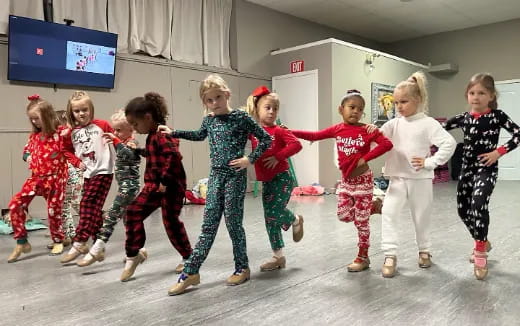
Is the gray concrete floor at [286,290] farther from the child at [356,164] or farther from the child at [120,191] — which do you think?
the child at [356,164]

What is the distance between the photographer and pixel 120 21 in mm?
5785

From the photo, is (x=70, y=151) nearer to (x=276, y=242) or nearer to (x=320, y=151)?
(x=276, y=242)

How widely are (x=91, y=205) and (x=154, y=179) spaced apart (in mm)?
816

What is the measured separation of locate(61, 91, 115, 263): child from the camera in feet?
9.71

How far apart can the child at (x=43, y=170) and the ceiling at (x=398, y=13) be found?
4.95 meters

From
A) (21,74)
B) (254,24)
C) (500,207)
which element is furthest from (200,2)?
(500,207)

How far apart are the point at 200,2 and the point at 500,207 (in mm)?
4883

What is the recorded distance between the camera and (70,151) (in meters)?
3.10

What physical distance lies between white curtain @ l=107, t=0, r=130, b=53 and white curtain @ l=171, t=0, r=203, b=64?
0.72m

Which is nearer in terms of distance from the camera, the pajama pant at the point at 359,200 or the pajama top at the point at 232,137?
the pajama top at the point at 232,137

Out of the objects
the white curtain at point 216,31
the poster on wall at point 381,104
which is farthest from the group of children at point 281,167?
the poster on wall at point 381,104

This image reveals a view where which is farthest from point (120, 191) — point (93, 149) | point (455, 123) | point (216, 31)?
point (216, 31)

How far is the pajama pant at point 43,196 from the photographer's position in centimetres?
310

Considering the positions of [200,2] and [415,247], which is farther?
[200,2]
